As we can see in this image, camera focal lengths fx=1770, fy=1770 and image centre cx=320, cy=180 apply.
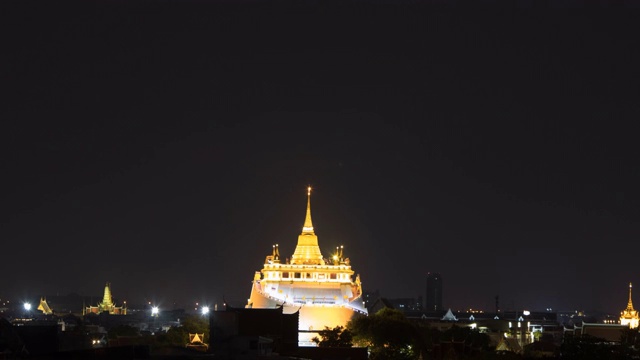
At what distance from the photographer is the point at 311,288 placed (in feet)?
536

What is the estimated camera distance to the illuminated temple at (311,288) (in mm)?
158375

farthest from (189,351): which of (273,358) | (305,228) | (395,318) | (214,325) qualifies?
(305,228)

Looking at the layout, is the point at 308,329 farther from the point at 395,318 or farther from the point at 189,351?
the point at 189,351

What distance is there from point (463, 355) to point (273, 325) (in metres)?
11.5

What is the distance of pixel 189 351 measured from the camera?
82.8 metres

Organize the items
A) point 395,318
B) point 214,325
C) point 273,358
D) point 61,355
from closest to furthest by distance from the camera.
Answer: point 61,355, point 273,358, point 214,325, point 395,318

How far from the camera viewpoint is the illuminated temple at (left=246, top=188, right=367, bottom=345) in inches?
6235

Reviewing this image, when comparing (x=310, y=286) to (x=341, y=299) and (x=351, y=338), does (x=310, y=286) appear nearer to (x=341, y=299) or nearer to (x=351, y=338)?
(x=341, y=299)

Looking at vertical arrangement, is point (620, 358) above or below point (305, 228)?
below

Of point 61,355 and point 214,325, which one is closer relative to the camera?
point 61,355

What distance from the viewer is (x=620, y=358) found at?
333 feet

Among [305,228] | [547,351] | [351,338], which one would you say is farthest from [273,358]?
[305,228]

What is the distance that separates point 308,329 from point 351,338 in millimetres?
21917

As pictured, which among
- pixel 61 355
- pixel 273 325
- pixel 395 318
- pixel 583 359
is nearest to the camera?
pixel 61 355
